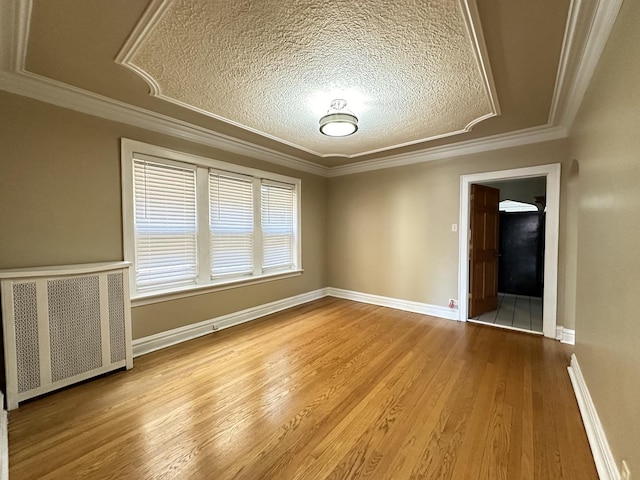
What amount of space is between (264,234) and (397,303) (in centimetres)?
253

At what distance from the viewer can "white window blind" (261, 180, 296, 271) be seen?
423 centimetres

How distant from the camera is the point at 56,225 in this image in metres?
2.34

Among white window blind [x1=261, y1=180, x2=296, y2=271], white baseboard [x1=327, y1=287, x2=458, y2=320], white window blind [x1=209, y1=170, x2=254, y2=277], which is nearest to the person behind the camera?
white window blind [x1=209, y1=170, x2=254, y2=277]

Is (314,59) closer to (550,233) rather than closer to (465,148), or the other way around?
(465,148)

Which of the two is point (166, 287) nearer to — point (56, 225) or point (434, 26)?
point (56, 225)

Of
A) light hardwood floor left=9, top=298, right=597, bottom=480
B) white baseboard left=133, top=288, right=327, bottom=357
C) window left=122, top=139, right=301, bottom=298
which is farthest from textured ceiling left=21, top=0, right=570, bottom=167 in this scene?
light hardwood floor left=9, top=298, right=597, bottom=480

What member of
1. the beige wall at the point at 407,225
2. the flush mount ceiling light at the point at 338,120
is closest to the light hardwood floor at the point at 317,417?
the beige wall at the point at 407,225

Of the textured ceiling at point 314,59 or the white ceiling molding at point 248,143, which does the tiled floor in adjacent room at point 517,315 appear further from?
the textured ceiling at point 314,59

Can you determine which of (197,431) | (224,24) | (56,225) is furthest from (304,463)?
(56,225)

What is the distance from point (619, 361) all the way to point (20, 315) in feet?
12.3

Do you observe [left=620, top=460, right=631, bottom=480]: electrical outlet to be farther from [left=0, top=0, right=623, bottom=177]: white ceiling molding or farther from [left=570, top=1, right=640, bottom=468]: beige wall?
[left=0, top=0, right=623, bottom=177]: white ceiling molding

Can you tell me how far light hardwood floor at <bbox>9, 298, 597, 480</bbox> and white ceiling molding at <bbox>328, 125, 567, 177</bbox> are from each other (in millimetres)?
2514

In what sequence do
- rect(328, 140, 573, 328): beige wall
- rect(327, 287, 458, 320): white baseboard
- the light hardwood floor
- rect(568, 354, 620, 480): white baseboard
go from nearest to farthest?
rect(568, 354, 620, 480): white baseboard, the light hardwood floor, rect(328, 140, 573, 328): beige wall, rect(327, 287, 458, 320): white baseboard

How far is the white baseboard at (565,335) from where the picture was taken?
3.12 metres
